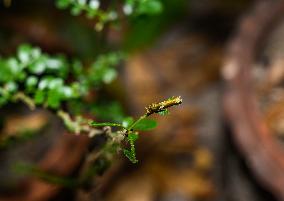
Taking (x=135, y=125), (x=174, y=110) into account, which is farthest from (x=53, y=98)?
(x=174, y=110)

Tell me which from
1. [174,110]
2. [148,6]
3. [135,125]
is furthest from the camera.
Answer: [174,110]

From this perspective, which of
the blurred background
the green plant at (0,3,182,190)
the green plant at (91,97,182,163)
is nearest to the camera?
the green plant at (91,97,182,163)

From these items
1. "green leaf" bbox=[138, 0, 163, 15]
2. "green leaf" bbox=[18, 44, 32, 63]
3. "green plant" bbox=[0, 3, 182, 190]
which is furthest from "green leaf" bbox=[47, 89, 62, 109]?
"green leaf" bbox=[138, 0, 163, 15]

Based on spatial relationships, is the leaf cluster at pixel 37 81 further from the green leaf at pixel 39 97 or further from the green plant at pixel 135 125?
the green plant at pixel 135 125

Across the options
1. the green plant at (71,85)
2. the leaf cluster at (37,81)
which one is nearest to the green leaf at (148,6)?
the green plant at (71,85)

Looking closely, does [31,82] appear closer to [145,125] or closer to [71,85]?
[71,85]

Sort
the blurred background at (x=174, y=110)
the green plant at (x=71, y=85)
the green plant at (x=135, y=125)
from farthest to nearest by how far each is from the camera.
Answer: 1. the blurred background at (x=174, y=110)
2. the green plant at (x=71, y=85)
3. the green plant at (x=135, y=125)

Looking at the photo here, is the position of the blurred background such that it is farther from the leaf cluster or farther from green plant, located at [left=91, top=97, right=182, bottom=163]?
green plant, located at [left=91, top=97, right=182, bottom=163]

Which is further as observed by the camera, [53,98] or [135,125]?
[53,98]
